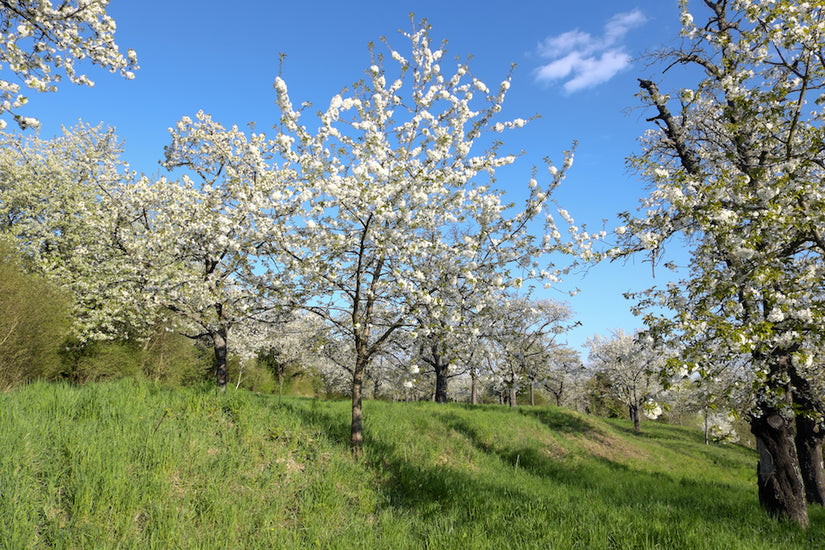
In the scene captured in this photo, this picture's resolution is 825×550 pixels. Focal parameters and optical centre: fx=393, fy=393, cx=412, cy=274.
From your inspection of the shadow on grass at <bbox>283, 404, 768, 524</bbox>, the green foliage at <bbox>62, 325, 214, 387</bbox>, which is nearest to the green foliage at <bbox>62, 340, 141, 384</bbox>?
the green foliage at <bbox>62, 325, 214, 387</bbox>

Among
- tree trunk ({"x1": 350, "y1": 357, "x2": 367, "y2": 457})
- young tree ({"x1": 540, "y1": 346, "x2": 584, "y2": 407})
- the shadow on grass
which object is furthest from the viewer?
young tree ({"x1": 540, "y1": 346, "x2": 584, "y2": 407})

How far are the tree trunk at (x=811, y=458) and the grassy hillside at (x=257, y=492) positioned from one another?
358cm

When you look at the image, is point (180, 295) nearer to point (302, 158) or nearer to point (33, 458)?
point (302, 158)

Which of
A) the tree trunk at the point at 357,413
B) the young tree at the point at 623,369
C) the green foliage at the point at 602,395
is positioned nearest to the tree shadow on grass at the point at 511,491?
the tree trunk at the point at 357,413

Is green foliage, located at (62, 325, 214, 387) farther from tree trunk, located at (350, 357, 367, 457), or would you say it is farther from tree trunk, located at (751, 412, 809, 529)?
tree trunk, located at (751, 412, 809, 529)

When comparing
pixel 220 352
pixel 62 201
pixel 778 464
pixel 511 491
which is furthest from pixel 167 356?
pixel 778 464

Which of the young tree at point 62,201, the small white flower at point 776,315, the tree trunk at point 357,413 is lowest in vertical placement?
the tree trunk at point 357,413

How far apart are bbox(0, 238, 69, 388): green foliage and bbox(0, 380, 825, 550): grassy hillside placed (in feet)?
28.7

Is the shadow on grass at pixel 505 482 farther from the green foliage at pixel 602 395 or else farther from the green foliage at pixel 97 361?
the green foliage at pixel 602 395

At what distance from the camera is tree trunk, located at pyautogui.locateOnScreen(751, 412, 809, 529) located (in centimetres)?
795

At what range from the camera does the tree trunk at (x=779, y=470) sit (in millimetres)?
7953

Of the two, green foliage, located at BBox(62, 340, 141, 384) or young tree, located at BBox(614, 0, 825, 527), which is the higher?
young tree, located at BBox(614, 0, 825, 527)

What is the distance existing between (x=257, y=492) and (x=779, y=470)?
10.2 metres

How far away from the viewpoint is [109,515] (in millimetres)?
4453
